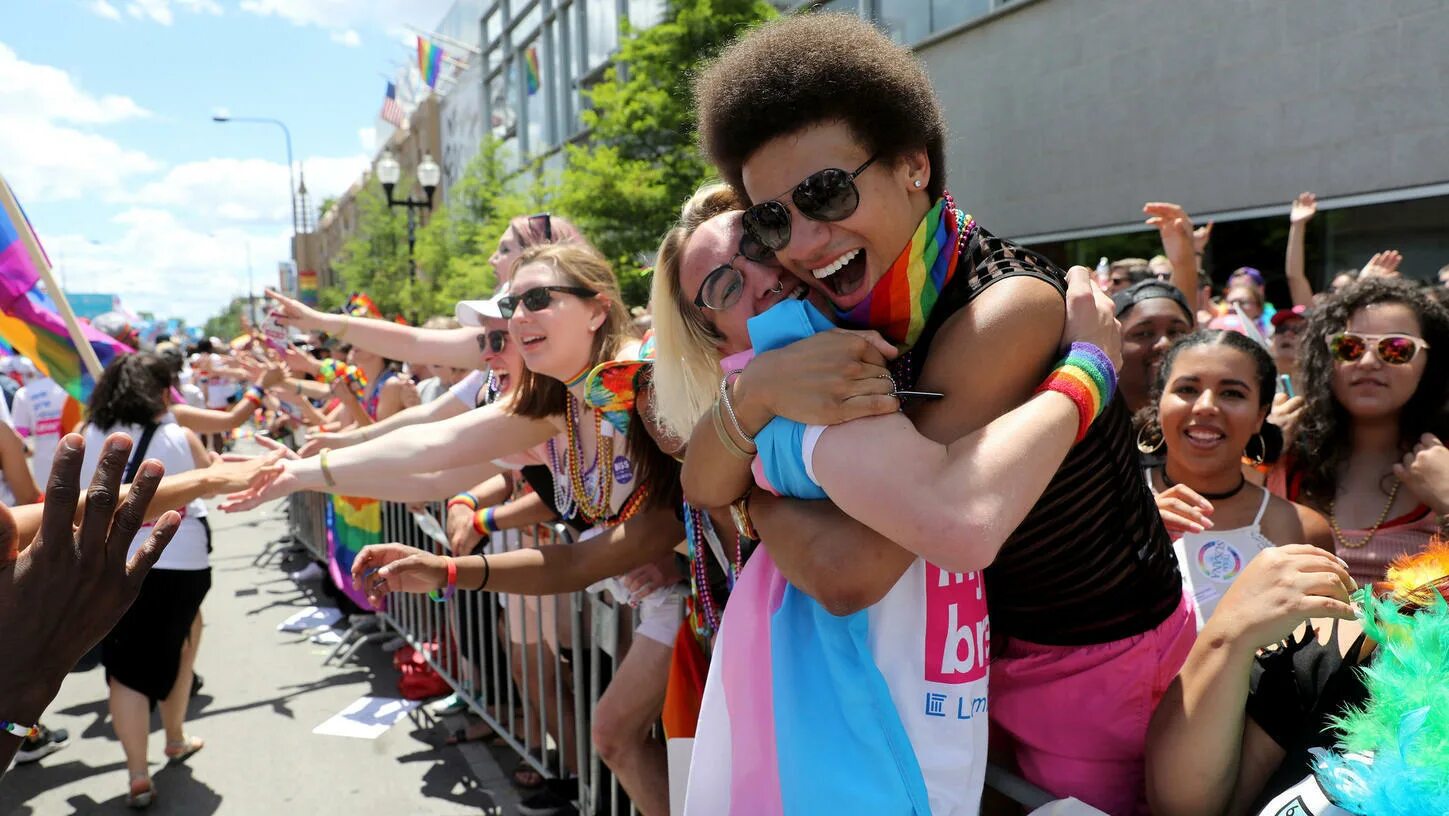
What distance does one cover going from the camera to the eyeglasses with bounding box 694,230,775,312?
1.91 m

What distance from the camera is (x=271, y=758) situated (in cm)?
489

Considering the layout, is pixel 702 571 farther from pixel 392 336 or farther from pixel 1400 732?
pixel 392 336

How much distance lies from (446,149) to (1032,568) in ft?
140

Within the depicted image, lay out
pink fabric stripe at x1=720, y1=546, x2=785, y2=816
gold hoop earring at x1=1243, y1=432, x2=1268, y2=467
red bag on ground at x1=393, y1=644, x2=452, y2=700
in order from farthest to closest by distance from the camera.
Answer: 1. red bag on ground at x1=393, y1=644, x2=452, y2=700
2. gold hoop earring at x1=1243, y1=432, x2=1268, y2=467
3. pink fabric stripe at x1=720, y1=546, x2=785, y2=816

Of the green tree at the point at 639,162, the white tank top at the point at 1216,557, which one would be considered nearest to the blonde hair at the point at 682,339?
the white tank top at the point at 1216,557

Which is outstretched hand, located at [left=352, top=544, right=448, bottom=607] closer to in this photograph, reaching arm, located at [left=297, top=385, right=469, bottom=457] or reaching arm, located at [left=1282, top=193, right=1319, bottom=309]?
reaching arm, located at [left=297, top=385, right=469, bottom=457]

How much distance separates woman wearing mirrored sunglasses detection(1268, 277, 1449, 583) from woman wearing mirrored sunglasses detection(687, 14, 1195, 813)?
4.93ft

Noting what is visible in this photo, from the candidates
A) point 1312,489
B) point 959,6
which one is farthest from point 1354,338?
point 959,6

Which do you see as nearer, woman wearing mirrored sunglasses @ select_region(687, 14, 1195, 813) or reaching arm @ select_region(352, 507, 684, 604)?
woman wearing mirrored sunglasses @ select_region(687, 14, 1195, 813)

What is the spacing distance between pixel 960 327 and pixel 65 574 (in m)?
1.55

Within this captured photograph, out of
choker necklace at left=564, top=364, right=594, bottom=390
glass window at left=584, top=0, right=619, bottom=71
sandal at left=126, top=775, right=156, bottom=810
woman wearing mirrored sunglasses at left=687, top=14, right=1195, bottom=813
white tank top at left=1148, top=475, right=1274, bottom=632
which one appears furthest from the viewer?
glass window at left=584, top=0, right=619, bottom=71

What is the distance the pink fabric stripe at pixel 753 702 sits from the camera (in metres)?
1.65

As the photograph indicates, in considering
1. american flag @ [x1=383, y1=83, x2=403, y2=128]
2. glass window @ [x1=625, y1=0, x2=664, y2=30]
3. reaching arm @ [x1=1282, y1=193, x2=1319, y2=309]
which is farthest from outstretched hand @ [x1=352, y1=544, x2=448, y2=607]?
american flag @ [x1=383, y1=83, x2=403, y2=128]

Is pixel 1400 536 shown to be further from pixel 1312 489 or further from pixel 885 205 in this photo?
pixel 885 205
